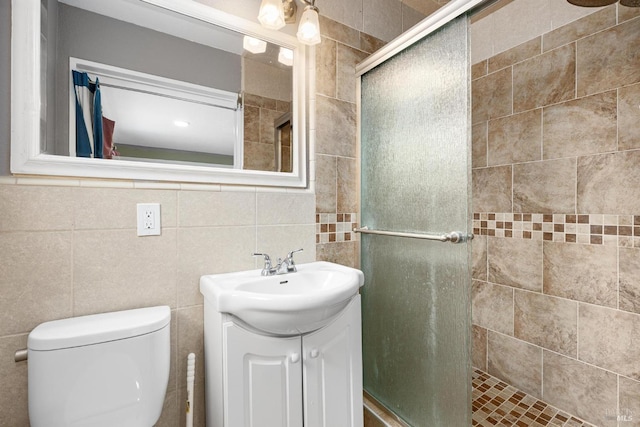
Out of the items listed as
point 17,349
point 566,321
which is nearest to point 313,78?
point 17,349

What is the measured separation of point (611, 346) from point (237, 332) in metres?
1.76

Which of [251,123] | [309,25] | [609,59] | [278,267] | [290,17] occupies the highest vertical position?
[290,17]

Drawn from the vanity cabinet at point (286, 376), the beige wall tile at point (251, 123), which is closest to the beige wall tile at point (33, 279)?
the vanity cabinet at point (286, 376)

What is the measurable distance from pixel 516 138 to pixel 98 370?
88.8 inches

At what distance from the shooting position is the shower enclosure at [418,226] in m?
1.08

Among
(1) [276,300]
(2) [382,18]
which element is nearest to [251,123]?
(1) [276,300]

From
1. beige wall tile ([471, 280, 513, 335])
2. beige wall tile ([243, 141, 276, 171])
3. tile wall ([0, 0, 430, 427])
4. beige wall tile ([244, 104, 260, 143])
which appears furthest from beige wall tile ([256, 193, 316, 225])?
beige wall tile ([471, 280, 513, 335])

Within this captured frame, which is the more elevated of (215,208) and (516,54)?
(516,54)

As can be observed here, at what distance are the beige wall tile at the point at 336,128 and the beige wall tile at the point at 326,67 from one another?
0.05 meters

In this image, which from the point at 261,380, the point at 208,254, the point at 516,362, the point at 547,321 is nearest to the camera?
the point at 261,380

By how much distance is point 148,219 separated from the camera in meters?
1.08

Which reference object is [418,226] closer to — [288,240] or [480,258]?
[288,240]

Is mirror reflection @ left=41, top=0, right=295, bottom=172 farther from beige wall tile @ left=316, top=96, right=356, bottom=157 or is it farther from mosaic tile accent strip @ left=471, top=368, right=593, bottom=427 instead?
mosaic tile accent strip @ left=471, top=368, right=593, bottom=427

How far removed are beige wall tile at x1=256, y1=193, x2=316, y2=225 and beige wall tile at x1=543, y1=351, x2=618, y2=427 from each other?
1.56 m
